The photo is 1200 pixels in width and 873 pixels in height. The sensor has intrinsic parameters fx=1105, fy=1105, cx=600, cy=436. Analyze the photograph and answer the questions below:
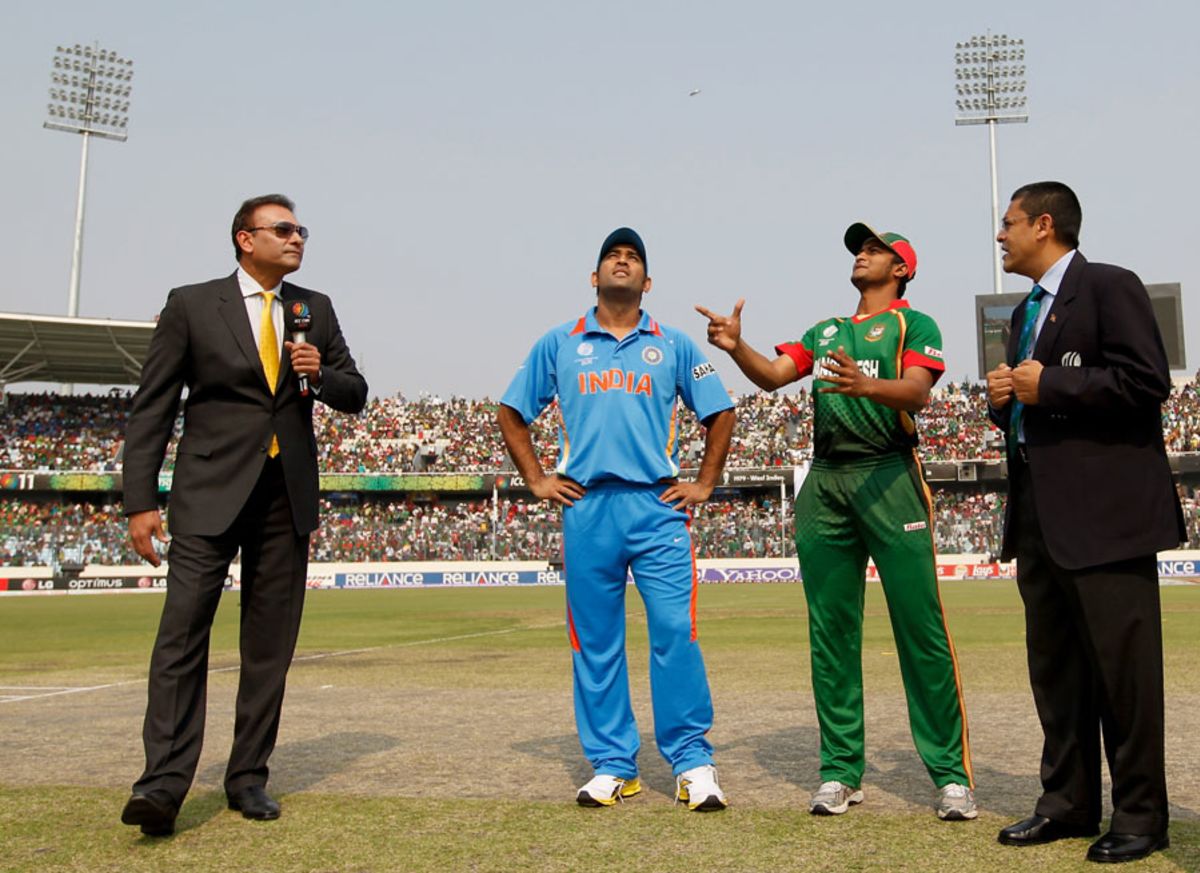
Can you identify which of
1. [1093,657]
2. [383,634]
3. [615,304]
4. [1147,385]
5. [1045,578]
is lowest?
[383,634]

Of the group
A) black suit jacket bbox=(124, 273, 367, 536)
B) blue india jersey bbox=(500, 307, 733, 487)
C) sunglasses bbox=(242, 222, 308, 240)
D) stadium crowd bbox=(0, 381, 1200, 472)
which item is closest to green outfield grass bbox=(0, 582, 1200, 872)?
black suit jacket bbox=(124, 273, 367, 536)

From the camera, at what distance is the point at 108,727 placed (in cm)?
696

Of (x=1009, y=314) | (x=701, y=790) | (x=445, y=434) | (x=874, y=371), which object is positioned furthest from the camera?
(x=445, y=434)

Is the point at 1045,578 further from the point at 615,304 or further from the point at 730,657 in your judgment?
the point at 730,657

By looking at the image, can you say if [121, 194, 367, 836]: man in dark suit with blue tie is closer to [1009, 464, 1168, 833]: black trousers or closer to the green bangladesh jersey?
the green bangladesh jersey

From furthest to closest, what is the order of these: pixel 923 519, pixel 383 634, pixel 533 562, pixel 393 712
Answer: pixel 533 562 < pixel 383 634 < pixel 393 712 < pixel 923 519

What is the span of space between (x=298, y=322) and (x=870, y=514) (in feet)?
8.63

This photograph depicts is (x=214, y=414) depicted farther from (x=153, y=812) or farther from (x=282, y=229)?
(x=153, y=812)

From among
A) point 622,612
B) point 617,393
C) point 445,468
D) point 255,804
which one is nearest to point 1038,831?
point 622,612

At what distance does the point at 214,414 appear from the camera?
4.75 m

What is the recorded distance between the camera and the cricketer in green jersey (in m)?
4.68

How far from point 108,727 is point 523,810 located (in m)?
3.81

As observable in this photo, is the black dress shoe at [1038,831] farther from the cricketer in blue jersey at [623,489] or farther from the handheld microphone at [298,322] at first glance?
the handheld microphone at [298,322]

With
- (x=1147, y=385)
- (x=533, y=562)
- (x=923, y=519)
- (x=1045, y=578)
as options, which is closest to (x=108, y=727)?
(x=923, y=519)
